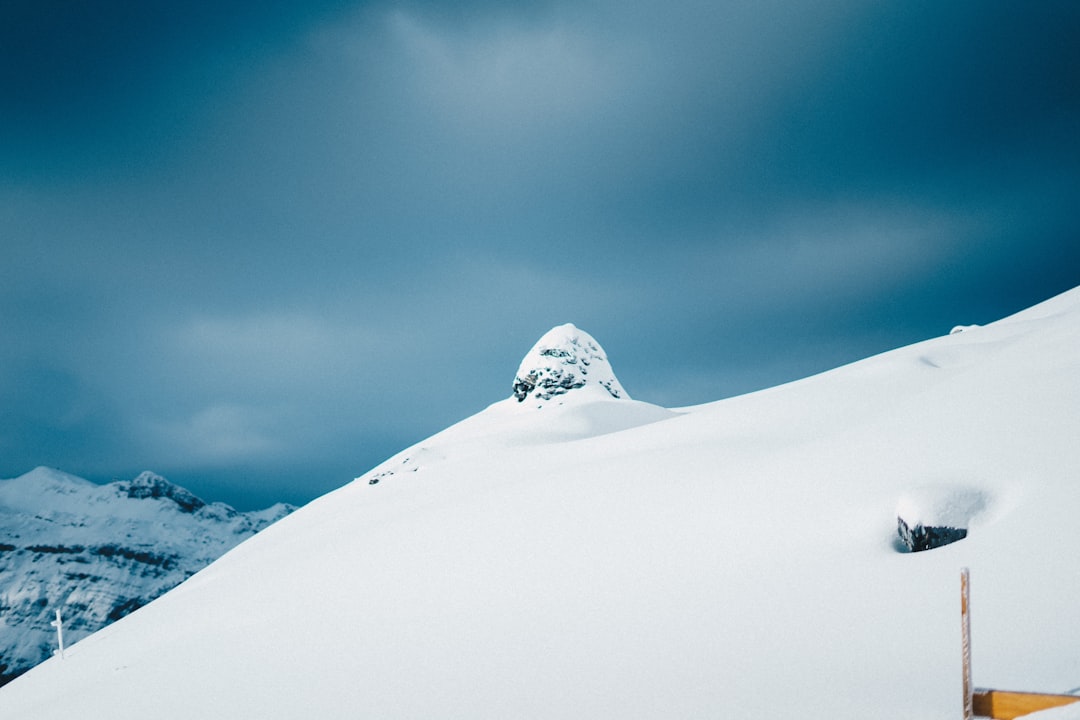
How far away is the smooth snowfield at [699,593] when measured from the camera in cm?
808

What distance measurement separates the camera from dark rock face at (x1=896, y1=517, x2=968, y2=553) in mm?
10028

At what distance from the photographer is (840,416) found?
18.0 metres

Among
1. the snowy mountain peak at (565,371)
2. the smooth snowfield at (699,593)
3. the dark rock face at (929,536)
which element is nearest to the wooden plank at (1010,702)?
the smooth snowfield at (699,593)

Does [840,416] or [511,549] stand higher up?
[840,416]

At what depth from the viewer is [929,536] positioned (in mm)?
10125

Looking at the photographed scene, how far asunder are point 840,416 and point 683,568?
345 inches

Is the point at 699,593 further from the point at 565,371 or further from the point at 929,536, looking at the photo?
the point at 565,371

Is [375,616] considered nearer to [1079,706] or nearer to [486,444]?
[1079,706]

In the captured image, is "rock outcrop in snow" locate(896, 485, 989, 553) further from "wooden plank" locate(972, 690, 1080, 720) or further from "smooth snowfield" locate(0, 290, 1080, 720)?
"wooden plank" locate(972, 690, 1080, 720)

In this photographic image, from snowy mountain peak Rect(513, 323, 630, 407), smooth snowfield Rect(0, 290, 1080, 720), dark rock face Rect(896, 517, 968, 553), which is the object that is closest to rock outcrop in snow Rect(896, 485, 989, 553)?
dark rock face Rect(896, 517, 968, 553)

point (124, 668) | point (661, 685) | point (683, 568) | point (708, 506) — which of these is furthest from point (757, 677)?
point (124, 668)

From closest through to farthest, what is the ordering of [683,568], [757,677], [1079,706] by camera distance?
[1079,706] < [757,677] < [683,568]

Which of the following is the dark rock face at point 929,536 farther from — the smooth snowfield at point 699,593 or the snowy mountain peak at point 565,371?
the snowy mountain peak at point 565,371

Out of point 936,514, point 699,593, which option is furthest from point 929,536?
point 699,593
